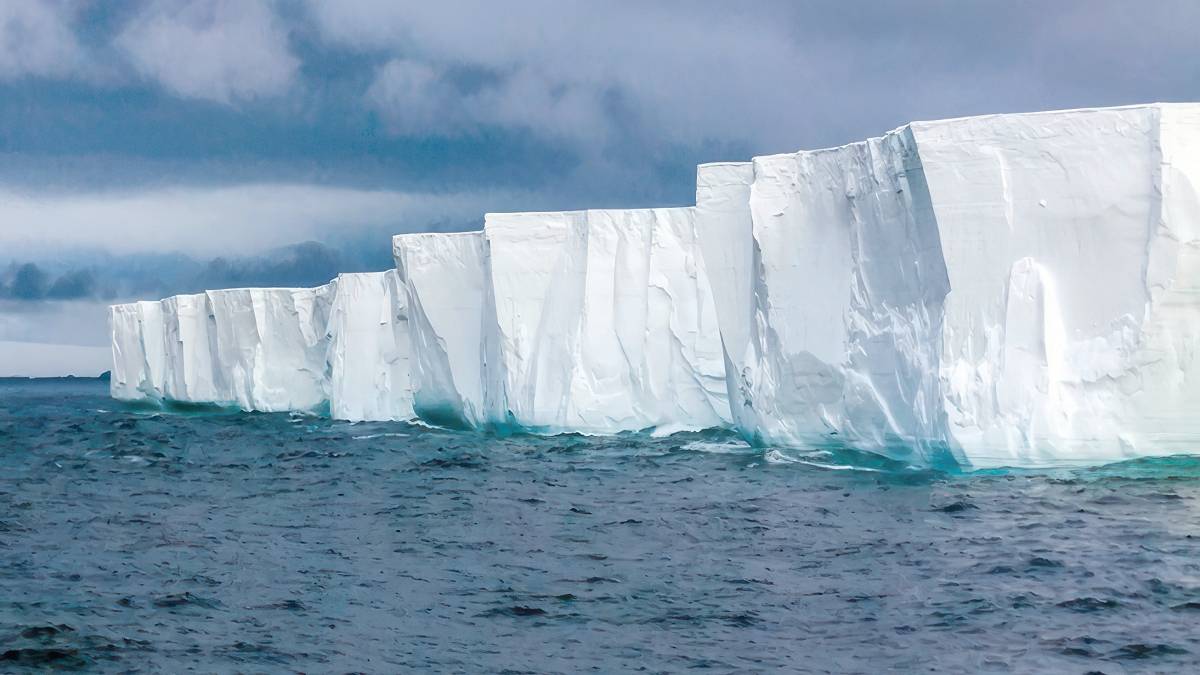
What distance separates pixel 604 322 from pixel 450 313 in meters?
3.75

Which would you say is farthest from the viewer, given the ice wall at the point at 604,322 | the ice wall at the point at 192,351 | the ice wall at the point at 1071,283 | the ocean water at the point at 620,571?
the ice wall at the point at 192,351

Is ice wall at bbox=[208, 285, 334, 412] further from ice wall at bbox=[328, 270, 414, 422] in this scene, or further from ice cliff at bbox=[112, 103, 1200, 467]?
ice cliff at bbox=[112, 103, 1200, 467]

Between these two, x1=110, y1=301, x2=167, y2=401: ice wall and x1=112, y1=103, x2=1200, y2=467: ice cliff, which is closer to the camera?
x1=112, y1=103, x2=1200, y2=467: ice cliff

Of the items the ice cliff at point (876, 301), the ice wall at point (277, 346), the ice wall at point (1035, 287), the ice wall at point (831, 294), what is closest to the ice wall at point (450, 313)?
the ice cliff at point (876, 301)

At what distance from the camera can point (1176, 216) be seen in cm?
1089

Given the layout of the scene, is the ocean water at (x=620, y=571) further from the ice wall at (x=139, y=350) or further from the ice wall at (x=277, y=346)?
the ice wall at (x=139, y=350)

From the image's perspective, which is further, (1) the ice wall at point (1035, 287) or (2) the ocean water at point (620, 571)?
(1) the ice wall at point (1035, 287)

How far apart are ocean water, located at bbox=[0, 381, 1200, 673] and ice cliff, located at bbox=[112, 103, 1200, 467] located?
61 centimetres

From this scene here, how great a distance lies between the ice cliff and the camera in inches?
434

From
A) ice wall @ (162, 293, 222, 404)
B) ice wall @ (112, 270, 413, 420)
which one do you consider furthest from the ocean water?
ice wall @ (162, 293, 222, 404)

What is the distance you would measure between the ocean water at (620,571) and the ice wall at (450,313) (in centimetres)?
635

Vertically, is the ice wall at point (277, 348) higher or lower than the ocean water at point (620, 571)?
higher

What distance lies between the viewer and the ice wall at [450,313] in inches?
812

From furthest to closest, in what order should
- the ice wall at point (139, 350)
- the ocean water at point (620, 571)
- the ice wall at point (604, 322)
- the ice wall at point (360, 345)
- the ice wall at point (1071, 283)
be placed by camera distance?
the ice wall at point (139, 350)
the ice wall at point (360, 345)
the ice wall at point (604, 322)
the ice wall at point (1071, 283)
the ocean water at point (620, 571)
